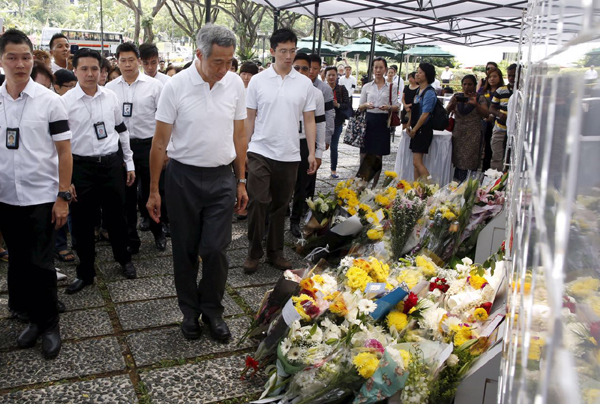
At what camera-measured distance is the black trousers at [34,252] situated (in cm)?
316

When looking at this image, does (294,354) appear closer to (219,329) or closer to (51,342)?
(219,329)

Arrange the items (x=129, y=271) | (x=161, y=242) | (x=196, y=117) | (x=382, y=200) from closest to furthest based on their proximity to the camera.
Answer: (x=196, y=117) < (x=129, y=271) < (x=382, y=200) < (x=161, y=242)

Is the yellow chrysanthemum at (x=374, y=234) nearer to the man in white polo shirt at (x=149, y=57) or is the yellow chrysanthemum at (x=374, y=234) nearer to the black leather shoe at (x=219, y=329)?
the black leather shoe at (x=219, y=329)

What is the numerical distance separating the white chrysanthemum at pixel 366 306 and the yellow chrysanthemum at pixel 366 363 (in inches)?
11.2

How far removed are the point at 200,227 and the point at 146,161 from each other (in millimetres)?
1996

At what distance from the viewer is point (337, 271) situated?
3268 millimetres

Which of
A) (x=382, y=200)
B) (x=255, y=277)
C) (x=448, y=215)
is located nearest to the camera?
(x=448, y=215)

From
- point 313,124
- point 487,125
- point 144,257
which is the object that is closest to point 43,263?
point 144,257

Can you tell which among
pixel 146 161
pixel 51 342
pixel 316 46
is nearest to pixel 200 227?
pixel 51 342

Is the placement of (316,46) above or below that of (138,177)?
above

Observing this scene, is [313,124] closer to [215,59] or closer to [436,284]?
[215,59]

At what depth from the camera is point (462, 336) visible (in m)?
2.51

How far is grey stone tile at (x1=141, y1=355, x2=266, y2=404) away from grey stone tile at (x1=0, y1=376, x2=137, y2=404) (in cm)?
13

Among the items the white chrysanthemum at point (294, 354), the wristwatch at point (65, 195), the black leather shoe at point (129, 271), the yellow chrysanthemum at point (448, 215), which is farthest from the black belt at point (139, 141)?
the white chrysanthemum at point (294, 354)
